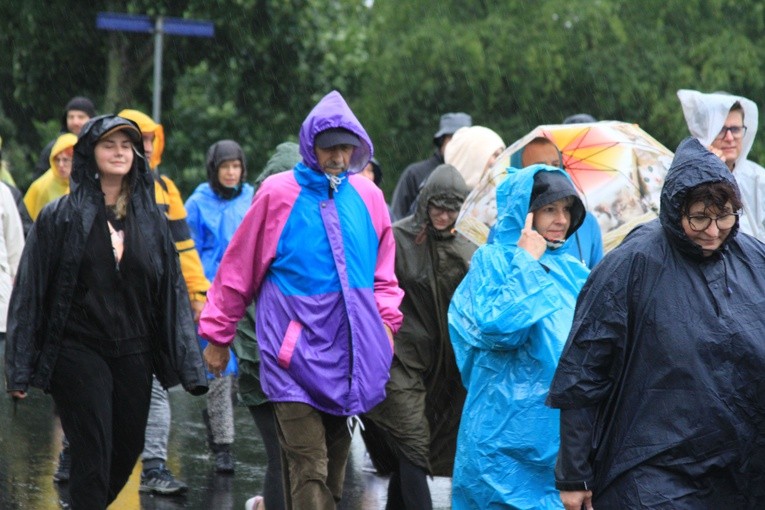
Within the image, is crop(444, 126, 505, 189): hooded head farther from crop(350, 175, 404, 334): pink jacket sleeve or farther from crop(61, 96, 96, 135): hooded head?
crop(350, 175, 404, 334): pink jacket sleeve

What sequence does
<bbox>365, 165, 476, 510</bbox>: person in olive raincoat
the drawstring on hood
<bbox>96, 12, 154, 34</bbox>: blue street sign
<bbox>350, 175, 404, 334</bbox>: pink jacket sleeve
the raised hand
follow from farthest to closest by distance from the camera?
<bbox>96, 12, 154, 34</bbox>: blue street sign → <bbox>365, 165, 476, 510</bbox>: person in olive raincoat → <bbox>350, 175, 404, 334</bbox>: pink jacket sleeve → the drawstring on hood → the raised hand

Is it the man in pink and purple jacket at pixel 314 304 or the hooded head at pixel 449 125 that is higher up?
the hooded head at pixel 449 125

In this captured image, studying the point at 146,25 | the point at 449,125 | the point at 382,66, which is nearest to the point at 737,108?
the point at 449,125

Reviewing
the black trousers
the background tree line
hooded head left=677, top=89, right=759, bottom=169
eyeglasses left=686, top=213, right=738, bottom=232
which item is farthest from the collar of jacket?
the background tree line

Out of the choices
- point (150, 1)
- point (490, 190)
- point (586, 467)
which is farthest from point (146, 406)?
point (150, 1)

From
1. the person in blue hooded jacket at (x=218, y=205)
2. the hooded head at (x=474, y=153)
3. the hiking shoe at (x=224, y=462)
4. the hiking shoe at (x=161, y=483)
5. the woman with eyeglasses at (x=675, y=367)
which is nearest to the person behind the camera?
the woman with eyeglasses at (x=675, y=367)

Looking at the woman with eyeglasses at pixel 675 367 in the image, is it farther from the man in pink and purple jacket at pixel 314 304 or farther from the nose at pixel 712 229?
the man in pink and purple jacket at pixel 314 304

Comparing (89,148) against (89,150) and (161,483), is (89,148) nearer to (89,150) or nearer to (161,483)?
(89,150)

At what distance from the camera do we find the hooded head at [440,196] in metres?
7.82

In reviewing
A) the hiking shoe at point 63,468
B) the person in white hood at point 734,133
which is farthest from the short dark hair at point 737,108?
the hiking shoe at point 63,468

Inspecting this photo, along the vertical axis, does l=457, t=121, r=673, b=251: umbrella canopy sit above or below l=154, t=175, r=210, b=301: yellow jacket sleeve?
above

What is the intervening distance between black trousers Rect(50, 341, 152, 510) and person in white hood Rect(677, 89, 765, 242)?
3.33 m

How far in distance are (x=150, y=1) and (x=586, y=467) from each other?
63.5 ft

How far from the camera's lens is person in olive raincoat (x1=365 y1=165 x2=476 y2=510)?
7691 mm
